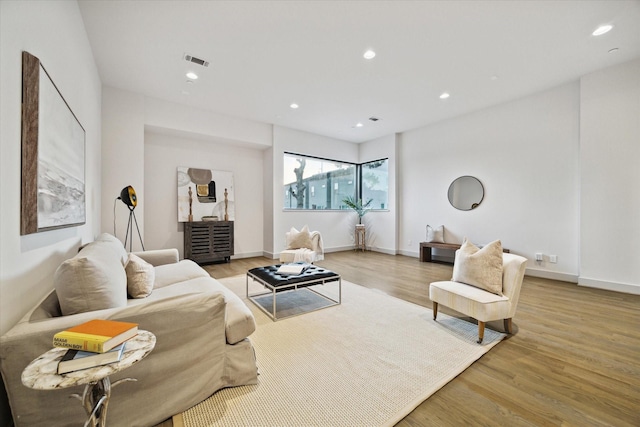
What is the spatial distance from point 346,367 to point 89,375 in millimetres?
1500

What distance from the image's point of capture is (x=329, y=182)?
7102 millimetres

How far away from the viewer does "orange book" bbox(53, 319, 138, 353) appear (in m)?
0.86

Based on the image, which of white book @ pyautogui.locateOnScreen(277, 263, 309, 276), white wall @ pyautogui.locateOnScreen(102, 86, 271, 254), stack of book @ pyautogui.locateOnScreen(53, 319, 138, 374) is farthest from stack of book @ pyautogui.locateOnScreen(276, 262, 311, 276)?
white wall @ pyautogui.locateOnScreen(102, 86, 271, 254)

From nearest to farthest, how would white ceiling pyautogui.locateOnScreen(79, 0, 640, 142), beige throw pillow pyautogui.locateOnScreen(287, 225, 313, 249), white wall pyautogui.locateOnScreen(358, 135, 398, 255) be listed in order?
white ceiling pyautogui.locateOnScreen(79, 0, 640, 142)
beige throw pillow pyautogui.locateOnScreen(287, 225, 313, 249)
white wall pyautogui.locateOnScreen(358, 135, 398, 255)

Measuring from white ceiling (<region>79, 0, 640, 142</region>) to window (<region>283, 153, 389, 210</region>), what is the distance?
204cm

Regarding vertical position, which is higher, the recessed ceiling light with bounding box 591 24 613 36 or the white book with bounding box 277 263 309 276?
the recessed ceiling light with bounding box 591 24 613 36

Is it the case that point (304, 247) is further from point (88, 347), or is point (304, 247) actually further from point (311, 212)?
point (88, 347)

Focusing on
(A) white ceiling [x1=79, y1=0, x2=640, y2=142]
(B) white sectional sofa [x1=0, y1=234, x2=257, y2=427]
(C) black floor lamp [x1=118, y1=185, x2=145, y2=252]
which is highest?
(A) white ceiling [x1=79, y1=0, x2=640, y2=142]

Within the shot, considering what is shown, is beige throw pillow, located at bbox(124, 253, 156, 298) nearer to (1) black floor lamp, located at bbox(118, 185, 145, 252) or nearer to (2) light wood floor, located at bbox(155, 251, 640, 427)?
(2) light wood floor, located at bbox(155, 251, 640, 427)

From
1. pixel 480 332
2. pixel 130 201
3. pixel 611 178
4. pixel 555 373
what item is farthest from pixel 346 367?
pixel 611 178

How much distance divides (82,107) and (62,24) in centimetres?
89

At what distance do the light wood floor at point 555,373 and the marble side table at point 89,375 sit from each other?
0.59m

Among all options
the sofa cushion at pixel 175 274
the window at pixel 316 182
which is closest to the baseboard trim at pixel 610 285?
the window at pixel 316 182

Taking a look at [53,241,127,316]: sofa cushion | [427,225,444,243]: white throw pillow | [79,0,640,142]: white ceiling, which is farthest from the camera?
[427,225,444,243]: white throw pillow
